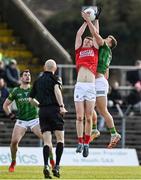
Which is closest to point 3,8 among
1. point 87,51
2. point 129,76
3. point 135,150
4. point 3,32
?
point 3,32

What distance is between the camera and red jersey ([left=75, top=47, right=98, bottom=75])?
22578mm

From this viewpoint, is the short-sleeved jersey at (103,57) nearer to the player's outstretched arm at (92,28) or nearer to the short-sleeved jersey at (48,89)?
the player's outstretched arm at (92,28)

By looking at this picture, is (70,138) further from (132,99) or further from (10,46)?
(10,46)

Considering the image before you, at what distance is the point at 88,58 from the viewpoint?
22547 mm

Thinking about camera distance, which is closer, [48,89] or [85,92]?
[48,89]

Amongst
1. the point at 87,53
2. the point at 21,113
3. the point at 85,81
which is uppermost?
the point at 87,53

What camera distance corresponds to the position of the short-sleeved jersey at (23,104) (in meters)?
24.7

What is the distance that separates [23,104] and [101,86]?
271cm

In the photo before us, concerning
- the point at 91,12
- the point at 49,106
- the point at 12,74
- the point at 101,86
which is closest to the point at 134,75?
the point at 12,74

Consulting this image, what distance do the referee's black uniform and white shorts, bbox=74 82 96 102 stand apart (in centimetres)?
117

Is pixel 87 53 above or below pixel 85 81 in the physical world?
above

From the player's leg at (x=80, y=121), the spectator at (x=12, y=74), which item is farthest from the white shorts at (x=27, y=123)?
the spectator at (x=12, y=74)

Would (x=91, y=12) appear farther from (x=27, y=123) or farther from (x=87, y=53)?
Result: (x=27, y=123)

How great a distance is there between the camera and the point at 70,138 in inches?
1312
